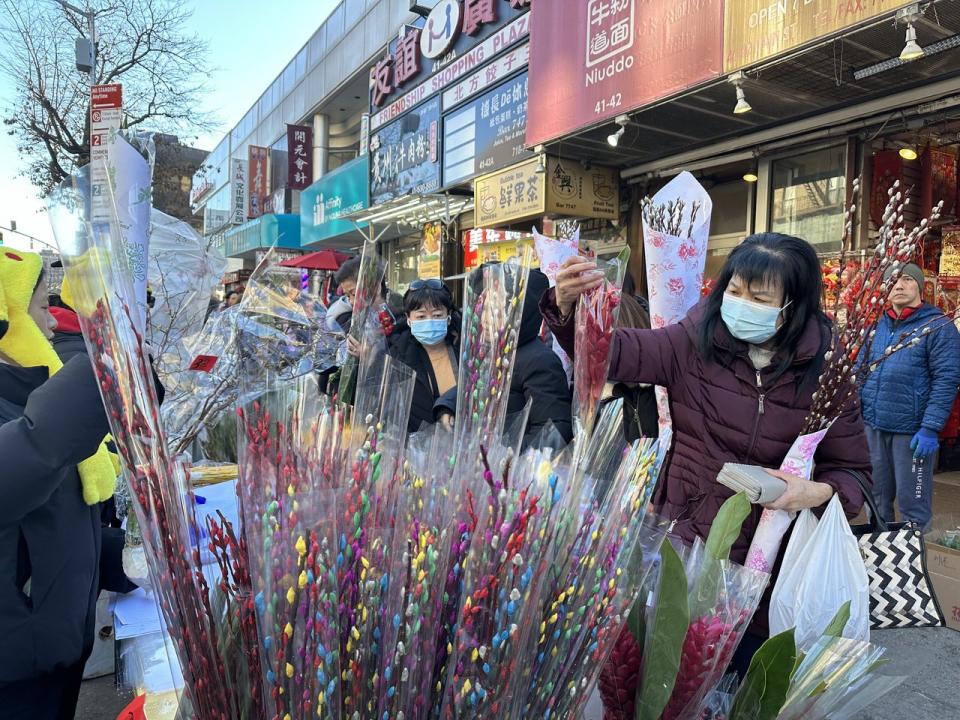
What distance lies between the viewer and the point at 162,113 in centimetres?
1265

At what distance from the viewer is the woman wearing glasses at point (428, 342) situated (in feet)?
9.44

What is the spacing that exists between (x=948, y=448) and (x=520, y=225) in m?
5.21

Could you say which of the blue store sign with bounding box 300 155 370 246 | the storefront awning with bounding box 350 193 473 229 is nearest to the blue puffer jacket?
the storefront awning with bounding box 350 193 473 229

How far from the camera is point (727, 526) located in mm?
871

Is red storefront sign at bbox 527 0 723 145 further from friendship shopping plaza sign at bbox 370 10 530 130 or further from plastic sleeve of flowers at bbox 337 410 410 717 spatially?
plastic sleeve of flowers at bbox 337 410 410 717

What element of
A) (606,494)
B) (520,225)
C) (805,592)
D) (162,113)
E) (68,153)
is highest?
(162,113)

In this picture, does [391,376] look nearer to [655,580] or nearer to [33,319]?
[655,580]

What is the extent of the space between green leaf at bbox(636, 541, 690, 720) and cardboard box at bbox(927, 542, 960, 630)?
316 centimetres

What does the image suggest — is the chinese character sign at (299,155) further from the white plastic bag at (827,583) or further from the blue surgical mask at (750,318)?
the white plastic bag at (827,583)

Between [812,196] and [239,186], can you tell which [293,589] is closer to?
[812,196]

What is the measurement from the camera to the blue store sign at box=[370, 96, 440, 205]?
8.88 m

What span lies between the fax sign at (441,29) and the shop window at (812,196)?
16.7 ft

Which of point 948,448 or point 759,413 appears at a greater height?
point 759,413

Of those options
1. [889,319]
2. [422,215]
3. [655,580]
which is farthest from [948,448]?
[422,215]
